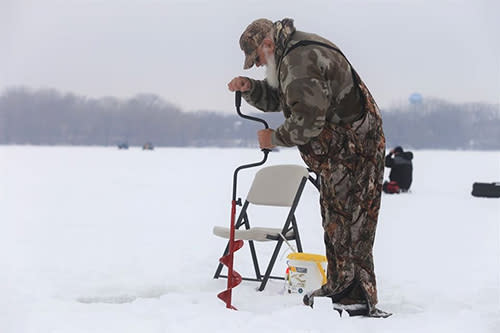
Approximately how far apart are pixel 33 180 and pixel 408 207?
327 inches

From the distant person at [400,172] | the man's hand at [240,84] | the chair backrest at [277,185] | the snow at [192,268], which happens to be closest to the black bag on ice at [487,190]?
the snow at [192,268]

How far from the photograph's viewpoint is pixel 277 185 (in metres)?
4.27

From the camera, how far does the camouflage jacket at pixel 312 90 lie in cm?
285

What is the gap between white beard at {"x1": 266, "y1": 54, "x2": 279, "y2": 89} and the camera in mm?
3127

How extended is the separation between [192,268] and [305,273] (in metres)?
1.12

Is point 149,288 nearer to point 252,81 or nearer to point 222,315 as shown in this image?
point 222,315

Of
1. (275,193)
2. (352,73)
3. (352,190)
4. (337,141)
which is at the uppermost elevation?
(352,73)

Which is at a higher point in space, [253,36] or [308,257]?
[253,36]

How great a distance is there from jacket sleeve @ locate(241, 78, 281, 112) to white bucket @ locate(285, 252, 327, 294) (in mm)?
966

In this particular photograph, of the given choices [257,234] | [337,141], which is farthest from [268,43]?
[257,234]

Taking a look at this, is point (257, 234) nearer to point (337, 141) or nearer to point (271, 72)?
point (337, 141)

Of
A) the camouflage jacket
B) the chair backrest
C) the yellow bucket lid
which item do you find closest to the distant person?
the chair backrest

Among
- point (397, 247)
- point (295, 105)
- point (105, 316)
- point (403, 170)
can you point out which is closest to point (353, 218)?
point (295, 105)

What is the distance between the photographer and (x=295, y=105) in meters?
2.87
